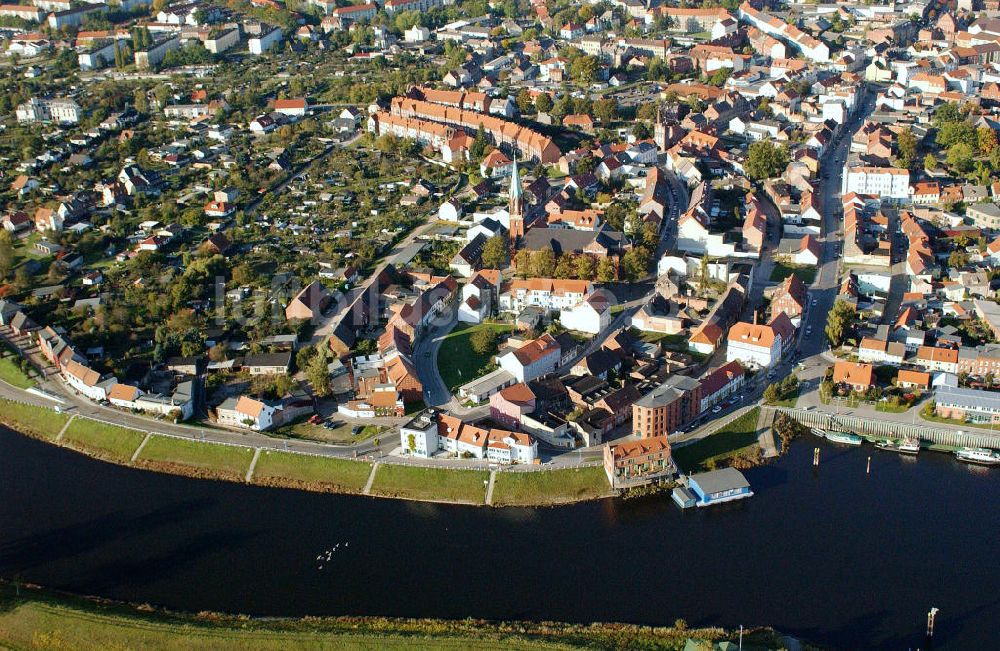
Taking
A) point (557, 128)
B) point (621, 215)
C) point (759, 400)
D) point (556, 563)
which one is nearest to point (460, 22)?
point (557, 128)

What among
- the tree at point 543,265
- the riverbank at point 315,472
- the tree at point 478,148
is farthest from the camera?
the tree at point 478,148

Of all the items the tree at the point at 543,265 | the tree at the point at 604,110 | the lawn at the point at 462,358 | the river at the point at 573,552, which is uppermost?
the tree at the point at 604,110

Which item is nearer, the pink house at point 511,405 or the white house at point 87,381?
the pink house at point 511,405

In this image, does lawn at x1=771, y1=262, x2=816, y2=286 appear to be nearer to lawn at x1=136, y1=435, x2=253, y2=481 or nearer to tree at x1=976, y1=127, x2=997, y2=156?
tree at x1=976, y1=127, x2=997, y2=156

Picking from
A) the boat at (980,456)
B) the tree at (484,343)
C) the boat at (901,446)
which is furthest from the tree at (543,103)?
the boat at (980,456)

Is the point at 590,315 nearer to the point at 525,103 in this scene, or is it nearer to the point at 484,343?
the point at 484,343

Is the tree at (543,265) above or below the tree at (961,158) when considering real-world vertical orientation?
below

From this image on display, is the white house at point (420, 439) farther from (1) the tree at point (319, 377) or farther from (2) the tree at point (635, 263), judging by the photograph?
(2) the tree at point (635, 263)

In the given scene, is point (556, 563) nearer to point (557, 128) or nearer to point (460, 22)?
point (557, 128)

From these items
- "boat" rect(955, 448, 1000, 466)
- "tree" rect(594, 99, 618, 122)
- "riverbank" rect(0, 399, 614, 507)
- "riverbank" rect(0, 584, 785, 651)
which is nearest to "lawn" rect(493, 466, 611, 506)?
"riverbank" rect(0, 399, 614, 507)
